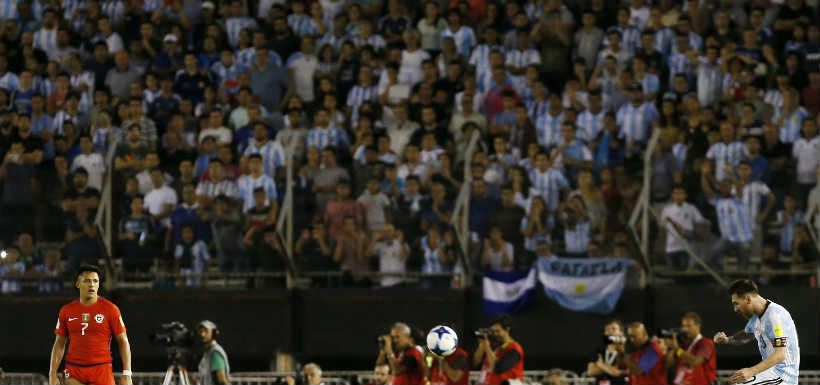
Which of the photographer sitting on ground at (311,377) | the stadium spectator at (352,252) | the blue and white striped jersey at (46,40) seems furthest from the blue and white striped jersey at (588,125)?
the blue and white striped jersey at (46,40)

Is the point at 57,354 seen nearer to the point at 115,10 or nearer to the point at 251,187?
the point at 251,187

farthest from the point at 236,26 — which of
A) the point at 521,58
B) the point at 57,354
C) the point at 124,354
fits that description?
the point at 124,354

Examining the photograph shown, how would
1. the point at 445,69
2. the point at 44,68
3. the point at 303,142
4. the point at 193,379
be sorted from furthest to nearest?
the point at 44,68 → the point at 445,69 → the point at 303,142 → the point at 193,379

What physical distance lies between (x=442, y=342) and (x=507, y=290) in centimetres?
347

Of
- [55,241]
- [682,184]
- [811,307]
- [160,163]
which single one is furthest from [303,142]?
[811,307]

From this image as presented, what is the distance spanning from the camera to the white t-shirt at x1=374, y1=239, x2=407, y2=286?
785 inches

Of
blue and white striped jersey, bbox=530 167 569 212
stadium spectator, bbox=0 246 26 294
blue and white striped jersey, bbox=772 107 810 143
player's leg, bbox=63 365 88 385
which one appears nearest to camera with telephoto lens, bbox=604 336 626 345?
blue and white striped jersey, bbox=530 167 569 212

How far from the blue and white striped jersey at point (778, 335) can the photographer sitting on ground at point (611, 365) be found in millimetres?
4389

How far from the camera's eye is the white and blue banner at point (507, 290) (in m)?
20.2

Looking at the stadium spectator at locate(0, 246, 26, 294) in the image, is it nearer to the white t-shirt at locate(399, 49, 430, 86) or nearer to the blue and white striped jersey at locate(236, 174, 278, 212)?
the blue and white striped jersey at locate(236, 174, 278, 212)

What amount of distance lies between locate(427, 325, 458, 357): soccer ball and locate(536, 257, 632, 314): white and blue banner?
3.18 metres

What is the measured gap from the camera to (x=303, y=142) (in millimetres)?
21859

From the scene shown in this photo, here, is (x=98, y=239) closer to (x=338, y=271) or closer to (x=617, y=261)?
(x=338, y=271)

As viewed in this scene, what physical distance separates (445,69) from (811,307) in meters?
6.36
